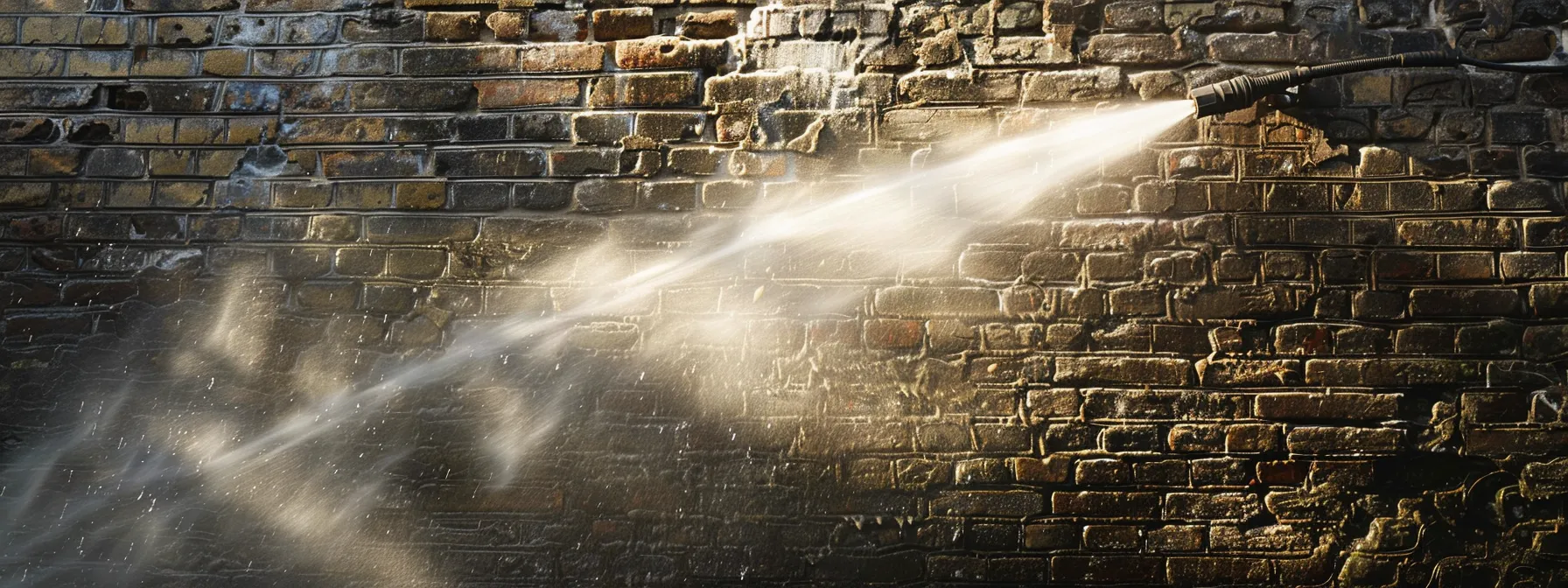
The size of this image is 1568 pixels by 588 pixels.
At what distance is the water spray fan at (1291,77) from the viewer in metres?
1.79

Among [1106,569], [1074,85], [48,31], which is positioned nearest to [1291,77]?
[1074,85]

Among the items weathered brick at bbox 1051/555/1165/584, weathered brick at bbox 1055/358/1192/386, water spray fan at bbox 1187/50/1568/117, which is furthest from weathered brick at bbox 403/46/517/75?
weathered brick at bbox 1051/555/1165/584

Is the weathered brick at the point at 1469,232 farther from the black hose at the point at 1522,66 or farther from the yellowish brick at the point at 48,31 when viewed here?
the yellowish brick at the point at 48,31

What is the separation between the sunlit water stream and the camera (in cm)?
192

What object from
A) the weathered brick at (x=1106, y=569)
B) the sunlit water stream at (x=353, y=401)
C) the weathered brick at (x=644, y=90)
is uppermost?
the weathered brick at (x=644, y=90)

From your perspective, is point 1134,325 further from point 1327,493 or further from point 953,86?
point 953,86

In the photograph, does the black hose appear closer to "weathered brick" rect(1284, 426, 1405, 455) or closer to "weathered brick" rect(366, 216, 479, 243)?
"weathered brick" rect(1284, 426, 1405, 455)

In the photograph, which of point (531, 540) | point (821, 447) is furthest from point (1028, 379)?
point (531, 540)

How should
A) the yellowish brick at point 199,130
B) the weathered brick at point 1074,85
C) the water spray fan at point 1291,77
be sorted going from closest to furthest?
the water spray fan at point 1291,77
the weathered brick at point 1074,85
the yellowish brick at point 199,130

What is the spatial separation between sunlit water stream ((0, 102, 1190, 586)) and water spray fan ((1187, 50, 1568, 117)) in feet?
0.40

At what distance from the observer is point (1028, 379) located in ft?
6.18

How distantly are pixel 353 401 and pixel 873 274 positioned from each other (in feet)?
4.29

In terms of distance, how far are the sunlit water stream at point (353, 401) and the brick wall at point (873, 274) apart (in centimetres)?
3

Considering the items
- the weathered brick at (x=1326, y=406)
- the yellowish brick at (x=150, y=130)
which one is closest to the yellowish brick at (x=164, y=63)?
the yellowish brick at (x=150, y=130)
